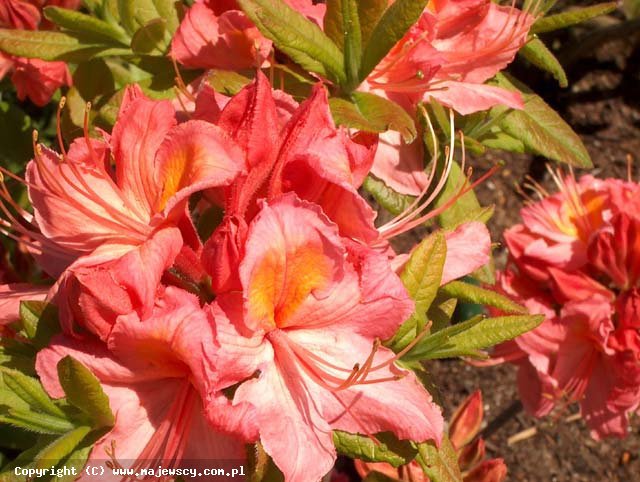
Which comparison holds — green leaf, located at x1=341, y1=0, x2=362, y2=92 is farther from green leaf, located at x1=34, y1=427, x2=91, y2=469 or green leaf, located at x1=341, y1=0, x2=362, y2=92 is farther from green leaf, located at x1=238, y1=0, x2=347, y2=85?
green leaf, located at x1=34, y1=427, x2=91, y2=469

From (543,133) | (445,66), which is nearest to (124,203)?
(445,66)

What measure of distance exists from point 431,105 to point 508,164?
2.30 metres

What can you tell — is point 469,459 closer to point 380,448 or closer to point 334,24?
point 380,448

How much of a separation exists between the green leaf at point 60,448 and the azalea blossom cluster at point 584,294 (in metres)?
0.95

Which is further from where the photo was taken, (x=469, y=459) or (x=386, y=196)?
(x=469, y=459)

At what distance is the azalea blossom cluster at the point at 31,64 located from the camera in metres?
1.33

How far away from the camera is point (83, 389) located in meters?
0.72

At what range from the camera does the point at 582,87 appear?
3.47 meters

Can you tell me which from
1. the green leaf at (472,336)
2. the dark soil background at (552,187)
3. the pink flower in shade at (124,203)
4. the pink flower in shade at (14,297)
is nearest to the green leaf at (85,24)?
the pink flower in shade at (124,203)

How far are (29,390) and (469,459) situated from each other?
3.29ft

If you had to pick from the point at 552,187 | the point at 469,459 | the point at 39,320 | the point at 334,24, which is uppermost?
the point at 334,24

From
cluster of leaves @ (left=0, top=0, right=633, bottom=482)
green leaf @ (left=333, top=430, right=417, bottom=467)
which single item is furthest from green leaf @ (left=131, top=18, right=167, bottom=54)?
green leaf @ (left=333, top=430, right=417, bottom=467)

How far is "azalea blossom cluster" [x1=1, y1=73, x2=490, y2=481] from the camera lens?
29.2 inches

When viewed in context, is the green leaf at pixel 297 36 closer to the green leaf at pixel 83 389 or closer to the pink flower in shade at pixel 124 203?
the pink flower in shade at pixel 124 203
